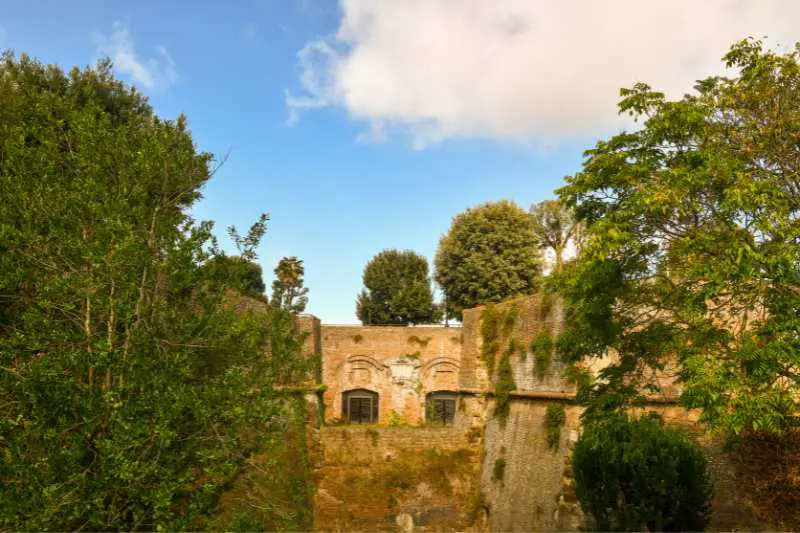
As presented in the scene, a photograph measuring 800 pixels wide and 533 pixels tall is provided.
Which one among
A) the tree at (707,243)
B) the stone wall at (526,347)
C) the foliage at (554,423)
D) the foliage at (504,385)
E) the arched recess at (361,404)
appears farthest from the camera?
the arched recess at (361,404)

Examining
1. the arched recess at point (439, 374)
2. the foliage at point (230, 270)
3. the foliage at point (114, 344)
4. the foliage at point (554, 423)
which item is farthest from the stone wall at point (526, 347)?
the foliage at point (230, 270)

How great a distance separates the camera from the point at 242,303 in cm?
1800

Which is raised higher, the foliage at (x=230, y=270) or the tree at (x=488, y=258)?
the tree at (x=488, y=258)

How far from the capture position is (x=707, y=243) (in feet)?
28.2

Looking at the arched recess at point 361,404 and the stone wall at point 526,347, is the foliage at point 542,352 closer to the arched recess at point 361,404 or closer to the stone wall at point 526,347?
the stone wall at point 526,347

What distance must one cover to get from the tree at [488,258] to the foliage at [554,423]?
17536 millimetres

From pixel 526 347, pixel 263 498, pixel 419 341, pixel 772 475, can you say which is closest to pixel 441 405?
pixel 419 341

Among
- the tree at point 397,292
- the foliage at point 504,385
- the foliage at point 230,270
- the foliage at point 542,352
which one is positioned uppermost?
the tree at point 397,292

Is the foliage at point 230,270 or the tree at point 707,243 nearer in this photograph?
the tree at point 707,243

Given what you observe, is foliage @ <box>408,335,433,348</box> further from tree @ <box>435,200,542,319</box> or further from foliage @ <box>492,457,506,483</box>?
tree @ <box>435,200,542,319</box>

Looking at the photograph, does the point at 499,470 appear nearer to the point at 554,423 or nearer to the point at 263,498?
the point at 554,423

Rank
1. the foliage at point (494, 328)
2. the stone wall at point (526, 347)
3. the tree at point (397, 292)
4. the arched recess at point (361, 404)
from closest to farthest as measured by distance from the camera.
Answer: the stone wall at point (526, 347) → the foliage at point (494, 328) → the arched recess at point (361, 404) → the tree at point (397, 292)

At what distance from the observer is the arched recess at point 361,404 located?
26094mm

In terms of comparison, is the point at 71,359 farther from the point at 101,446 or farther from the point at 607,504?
the point at 607,504
